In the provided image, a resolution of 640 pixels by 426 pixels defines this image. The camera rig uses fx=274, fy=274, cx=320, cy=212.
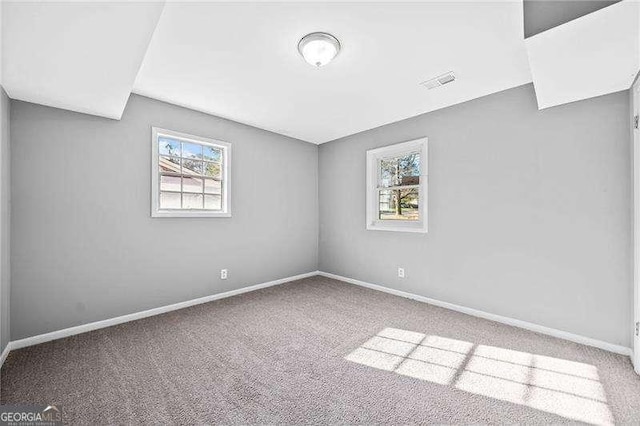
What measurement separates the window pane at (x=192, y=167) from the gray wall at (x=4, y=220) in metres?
1.46

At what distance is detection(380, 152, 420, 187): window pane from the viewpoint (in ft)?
12.2

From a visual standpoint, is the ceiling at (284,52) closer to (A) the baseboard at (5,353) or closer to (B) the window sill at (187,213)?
(B) the window sill at (187,213)

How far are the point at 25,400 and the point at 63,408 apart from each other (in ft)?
0.99

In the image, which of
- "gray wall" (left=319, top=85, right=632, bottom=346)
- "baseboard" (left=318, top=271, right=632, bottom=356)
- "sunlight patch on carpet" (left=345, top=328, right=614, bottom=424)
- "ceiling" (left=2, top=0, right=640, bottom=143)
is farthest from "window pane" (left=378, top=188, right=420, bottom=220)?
"sunlight patch on carpet" (left=345, top=328, right=614, bottom=424)

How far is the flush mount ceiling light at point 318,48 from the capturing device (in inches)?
79.0

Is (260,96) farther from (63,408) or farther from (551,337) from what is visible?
(551,337)

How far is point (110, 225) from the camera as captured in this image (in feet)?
9.18

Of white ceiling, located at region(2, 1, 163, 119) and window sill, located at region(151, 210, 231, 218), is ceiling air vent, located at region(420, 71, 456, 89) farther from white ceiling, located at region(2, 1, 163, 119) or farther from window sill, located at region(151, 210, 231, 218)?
window sill, located at region(151, 210, 231, 218)

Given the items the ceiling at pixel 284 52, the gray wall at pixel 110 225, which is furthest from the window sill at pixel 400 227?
the gray wall at pixel 110 225

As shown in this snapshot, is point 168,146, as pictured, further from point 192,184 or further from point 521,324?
point 521,324

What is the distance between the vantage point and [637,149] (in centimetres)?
203

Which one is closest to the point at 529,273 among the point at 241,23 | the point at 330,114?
the point at 330,114

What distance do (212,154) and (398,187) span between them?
102 inches

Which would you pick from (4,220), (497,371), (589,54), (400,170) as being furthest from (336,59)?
(4,220)
